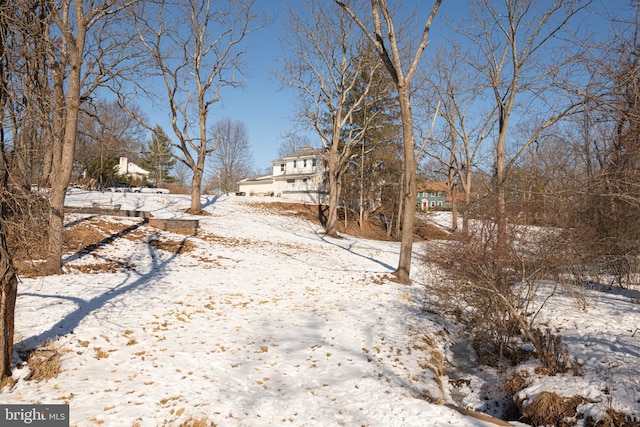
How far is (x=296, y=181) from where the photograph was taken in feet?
153

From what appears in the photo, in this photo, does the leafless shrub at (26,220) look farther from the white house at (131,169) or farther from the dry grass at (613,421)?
the white house at (131,169)

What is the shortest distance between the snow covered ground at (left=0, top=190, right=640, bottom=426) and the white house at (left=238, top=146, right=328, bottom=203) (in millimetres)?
30049

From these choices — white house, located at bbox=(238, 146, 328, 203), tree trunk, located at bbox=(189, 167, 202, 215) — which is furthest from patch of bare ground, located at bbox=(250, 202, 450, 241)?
white house, located at bbox=(238, 146, 328, 203)

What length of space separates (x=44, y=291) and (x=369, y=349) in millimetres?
6239

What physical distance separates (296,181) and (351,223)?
17443mm

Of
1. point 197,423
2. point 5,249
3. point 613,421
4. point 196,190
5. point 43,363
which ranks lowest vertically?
point 613,421

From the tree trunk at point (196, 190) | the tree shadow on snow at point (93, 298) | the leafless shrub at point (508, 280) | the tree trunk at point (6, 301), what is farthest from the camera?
the tree trunk at point (196, 190)

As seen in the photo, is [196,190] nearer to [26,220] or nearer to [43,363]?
[43,363]

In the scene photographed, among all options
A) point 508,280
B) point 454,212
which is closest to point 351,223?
point 454,212

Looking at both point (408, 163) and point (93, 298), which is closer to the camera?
point (93, 298)

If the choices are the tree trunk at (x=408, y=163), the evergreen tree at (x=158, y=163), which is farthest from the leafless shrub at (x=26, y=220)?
the evergreen tree at (x=158, y=163)

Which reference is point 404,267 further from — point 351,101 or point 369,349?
point 351,101

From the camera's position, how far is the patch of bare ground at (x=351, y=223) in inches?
1112

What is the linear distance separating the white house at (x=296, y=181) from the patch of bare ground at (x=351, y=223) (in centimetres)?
822
